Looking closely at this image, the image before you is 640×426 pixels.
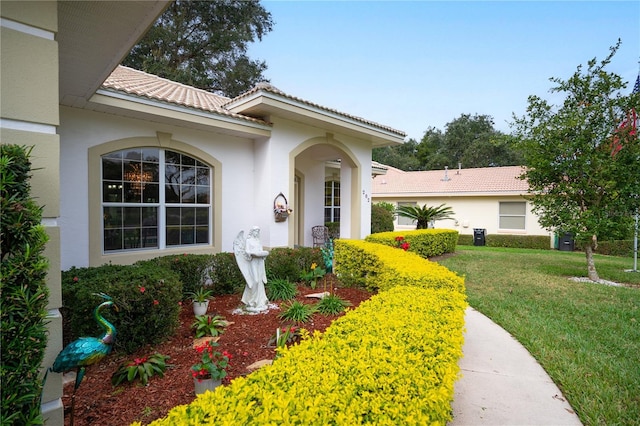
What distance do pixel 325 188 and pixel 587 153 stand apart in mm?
8277

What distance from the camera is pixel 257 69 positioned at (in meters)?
22.1

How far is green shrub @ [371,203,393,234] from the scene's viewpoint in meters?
14.7

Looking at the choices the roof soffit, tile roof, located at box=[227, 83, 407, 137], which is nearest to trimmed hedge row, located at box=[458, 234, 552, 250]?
tile roof, located at box=[227, 83, 407, 137]

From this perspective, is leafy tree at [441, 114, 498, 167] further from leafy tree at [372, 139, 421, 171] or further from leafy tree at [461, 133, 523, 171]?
leafy tree at [372, 139, 421, 171]

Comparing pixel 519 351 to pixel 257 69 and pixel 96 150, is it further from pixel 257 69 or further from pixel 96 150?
pixel 257 69

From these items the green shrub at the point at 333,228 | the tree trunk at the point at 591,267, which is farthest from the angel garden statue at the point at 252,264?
the tree trunk at the point at 591,267

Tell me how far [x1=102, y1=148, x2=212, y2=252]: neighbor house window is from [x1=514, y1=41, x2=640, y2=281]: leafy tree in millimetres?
8964

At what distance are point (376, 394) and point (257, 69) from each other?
925 inches

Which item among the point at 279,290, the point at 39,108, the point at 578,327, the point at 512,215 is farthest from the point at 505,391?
the point at 512,215

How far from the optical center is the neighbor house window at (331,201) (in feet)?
42.6

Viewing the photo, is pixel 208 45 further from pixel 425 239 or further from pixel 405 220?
pixel 425 239

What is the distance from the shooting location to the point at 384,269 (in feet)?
18.8

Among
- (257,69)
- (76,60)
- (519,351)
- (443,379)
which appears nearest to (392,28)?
(76,60)

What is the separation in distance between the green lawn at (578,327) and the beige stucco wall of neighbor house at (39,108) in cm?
436
